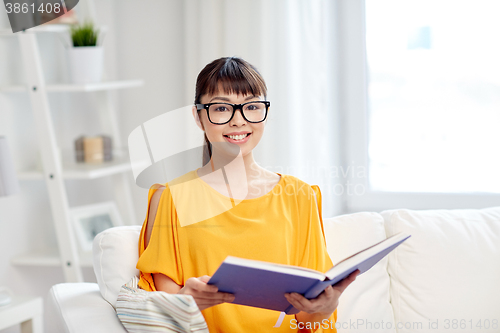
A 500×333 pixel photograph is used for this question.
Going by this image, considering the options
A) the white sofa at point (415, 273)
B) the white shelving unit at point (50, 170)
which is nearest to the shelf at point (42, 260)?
the white shelving unit at point (50, 170)

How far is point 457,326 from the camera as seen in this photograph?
1.44 metres

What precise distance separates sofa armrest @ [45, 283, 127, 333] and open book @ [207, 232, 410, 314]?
0.37 m

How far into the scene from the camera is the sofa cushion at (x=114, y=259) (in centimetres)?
132

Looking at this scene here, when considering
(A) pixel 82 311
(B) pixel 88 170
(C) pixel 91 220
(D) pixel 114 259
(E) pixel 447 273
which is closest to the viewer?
(A) pixel 82 311

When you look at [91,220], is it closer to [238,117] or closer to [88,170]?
[88,170]

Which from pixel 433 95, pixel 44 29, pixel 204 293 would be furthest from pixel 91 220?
pixel 433 95

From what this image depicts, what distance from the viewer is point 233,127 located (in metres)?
1.25

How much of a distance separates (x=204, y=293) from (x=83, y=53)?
150 centimetres

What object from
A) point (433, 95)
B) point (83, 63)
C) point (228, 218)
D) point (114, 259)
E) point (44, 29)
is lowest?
point (114, 259)

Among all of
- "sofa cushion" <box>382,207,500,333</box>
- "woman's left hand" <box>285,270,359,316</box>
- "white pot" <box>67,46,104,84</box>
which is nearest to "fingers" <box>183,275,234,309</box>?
"woman's left hand" <box>285,270,359,316</box>

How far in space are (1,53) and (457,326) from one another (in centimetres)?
198

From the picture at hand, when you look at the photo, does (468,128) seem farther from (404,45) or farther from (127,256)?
(127,256)

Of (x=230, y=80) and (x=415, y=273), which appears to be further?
(x=415, y=273)

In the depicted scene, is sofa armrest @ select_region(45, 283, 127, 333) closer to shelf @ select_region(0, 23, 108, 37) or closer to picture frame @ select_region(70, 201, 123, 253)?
picture frame @ select_region(70, 201, 123, 253)
